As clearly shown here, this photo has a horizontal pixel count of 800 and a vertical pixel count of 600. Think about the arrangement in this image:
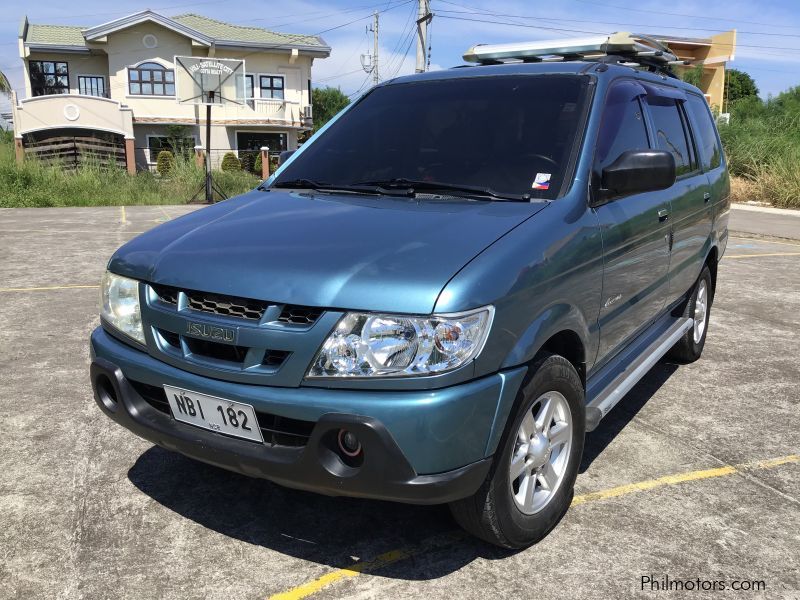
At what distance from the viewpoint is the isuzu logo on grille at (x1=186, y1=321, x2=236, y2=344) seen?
2.34 meters

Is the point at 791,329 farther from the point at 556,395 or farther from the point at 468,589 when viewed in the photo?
the point at 468,589

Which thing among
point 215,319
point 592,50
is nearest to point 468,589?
point 215,319

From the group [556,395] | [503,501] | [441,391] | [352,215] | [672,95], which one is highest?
[672,95]

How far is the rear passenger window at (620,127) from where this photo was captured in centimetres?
327

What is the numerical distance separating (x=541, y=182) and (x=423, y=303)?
3.65ft

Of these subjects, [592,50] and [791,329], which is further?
[791,329]

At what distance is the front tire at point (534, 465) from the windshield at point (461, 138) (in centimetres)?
83

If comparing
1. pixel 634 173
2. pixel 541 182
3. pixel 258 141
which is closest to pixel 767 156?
pixel 634 173

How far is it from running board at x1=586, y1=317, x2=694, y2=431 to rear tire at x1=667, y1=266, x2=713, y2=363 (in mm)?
465

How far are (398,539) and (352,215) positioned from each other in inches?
50.6

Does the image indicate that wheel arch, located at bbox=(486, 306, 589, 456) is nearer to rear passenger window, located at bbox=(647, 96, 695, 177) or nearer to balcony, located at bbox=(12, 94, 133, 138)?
rear passenger window, located at bbox=(647, 96, 695, 177)

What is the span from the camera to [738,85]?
66.6 metres

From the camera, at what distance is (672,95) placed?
4484 millimetres

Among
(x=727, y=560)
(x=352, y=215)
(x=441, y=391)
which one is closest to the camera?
(x=441, y=391)
